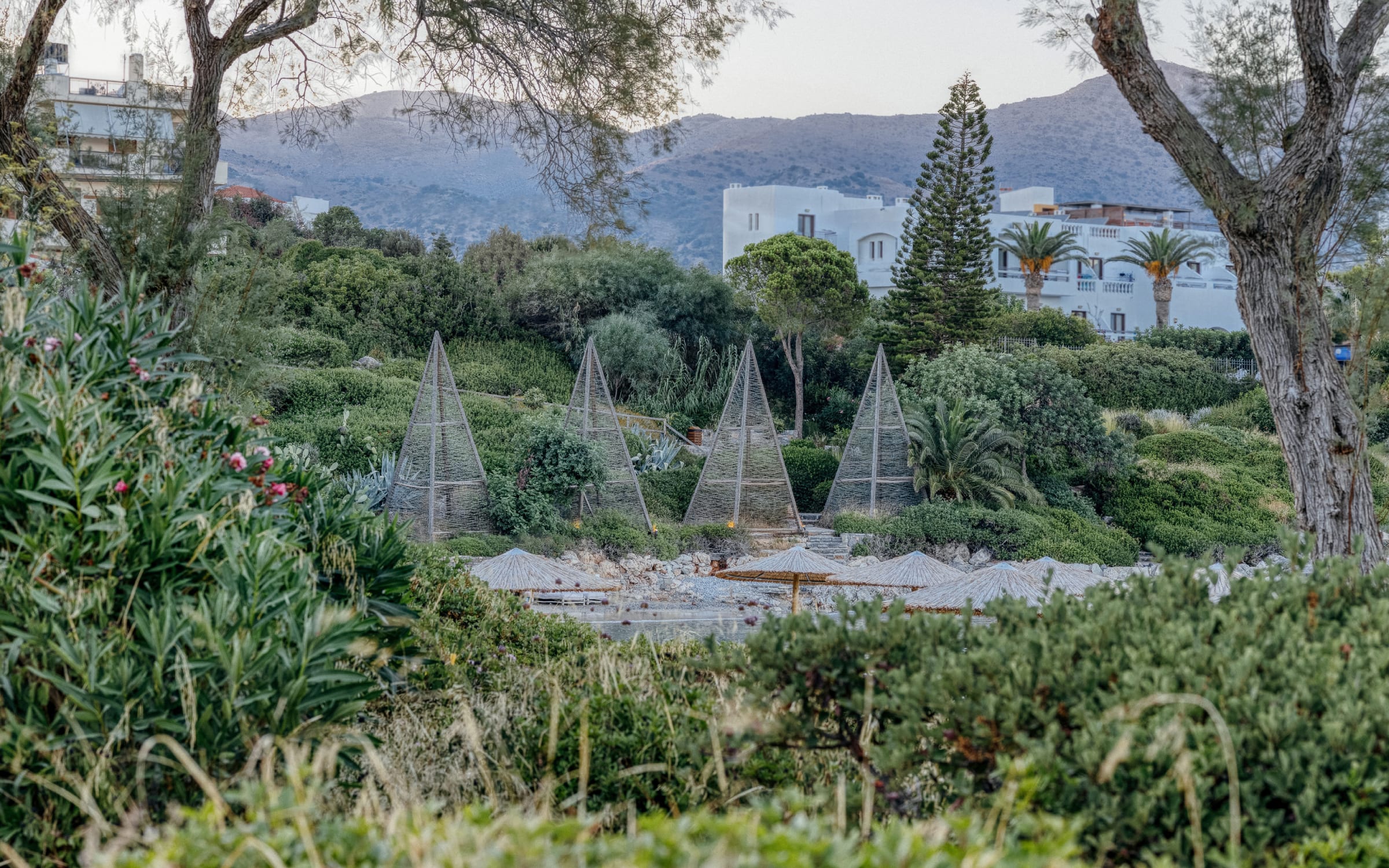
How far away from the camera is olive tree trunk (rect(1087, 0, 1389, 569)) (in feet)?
19.2

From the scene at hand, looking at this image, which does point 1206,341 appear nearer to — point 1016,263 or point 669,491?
point 1016,263

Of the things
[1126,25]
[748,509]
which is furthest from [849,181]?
[1126,25]

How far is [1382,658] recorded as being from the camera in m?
2.12

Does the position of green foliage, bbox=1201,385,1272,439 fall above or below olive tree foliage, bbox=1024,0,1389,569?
below

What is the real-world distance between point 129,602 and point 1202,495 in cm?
1483

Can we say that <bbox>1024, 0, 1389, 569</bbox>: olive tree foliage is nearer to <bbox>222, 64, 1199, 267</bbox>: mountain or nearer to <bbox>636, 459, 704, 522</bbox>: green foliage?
<bbox>636, 459, 704, 522</bbox>: green foliage

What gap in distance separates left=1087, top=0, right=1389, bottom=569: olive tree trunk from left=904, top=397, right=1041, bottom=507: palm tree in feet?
24.8

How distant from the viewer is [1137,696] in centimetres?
204

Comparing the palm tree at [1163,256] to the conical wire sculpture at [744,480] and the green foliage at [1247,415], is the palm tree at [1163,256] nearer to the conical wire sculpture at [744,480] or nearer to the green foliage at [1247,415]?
the green foliage at [1247,415]

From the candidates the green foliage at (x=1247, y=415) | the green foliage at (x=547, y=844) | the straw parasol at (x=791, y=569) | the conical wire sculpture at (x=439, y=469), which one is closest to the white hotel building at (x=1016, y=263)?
the green foliage at (x=1247, y=415)

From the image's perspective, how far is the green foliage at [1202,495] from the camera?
1360 centimetres

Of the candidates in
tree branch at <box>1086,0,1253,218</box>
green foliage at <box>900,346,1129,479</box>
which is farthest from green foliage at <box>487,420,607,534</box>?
tree branch at <box>1086,0,1253,218</box>

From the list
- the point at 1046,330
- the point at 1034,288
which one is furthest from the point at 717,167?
the point at 1046,330

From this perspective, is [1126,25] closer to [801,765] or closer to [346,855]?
[801,765]
